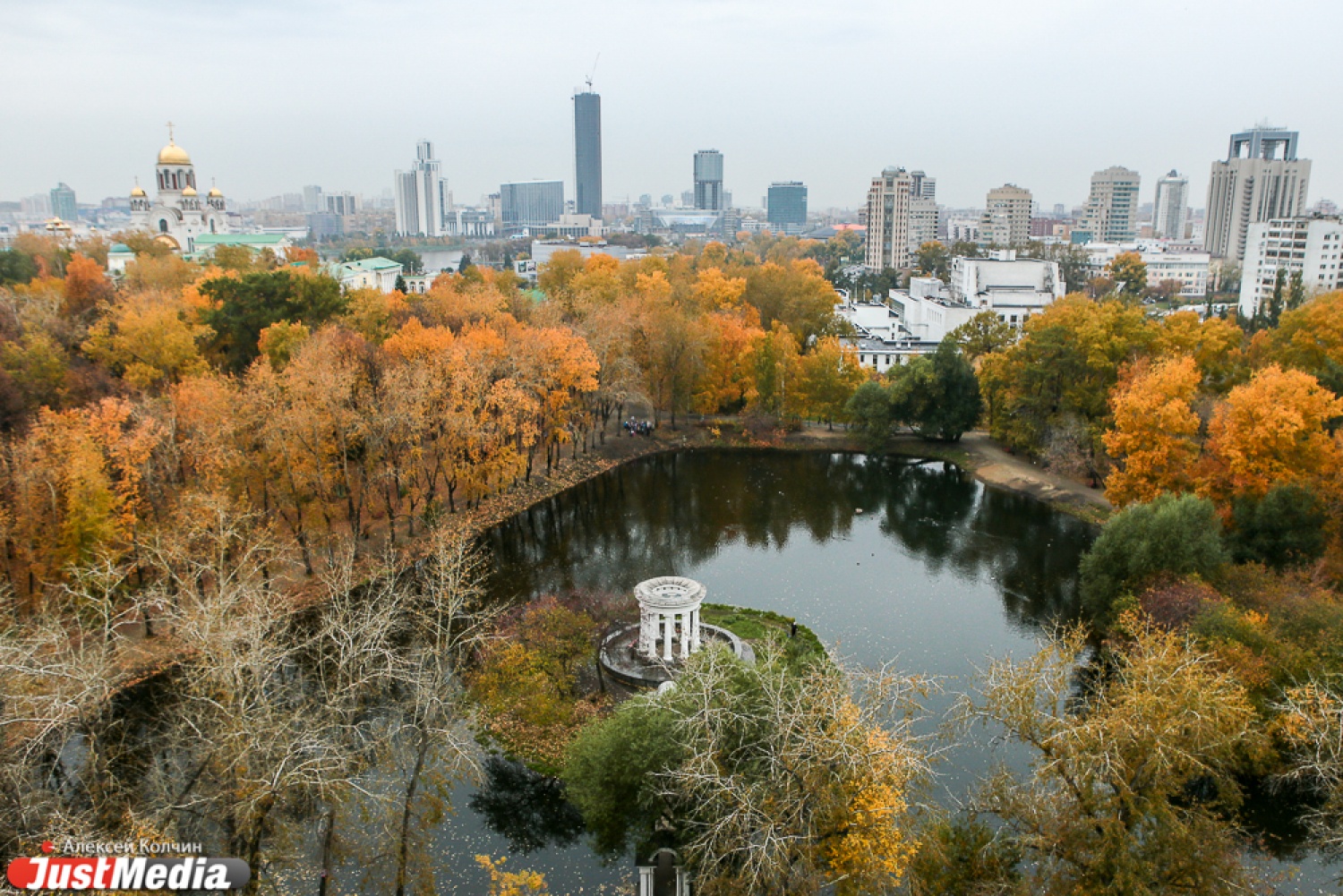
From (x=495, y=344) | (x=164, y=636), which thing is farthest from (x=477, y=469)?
(x=164, y=636)

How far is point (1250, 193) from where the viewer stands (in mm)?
132875

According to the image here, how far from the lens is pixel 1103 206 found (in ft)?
568

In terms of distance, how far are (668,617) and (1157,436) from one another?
19.5 metres

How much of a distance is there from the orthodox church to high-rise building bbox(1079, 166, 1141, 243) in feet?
501

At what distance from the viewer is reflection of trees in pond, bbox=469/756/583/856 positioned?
17.7 metres

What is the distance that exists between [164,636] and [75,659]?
1027cm

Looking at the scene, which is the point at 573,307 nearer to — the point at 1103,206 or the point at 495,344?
the point at 495,344

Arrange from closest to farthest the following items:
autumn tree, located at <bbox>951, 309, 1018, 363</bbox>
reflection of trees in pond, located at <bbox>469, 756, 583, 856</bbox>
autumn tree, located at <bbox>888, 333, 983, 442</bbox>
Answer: reflection of trees in pond, located at <bbox>469, 756, 583, 856</bbox>
autumn tree, located at <bbox>888, 333, 983, 442</bbox>
autumn tree, located at <bbox>951, 309, 1018, 363</bbox>

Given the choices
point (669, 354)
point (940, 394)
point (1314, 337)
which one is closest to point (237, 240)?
point (669, 354)

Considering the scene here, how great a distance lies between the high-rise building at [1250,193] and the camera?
130000 millimetres

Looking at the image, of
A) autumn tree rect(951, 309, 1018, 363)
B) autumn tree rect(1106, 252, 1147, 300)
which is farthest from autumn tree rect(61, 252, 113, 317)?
autumn tree rect(1106, 252, 1147, 300)

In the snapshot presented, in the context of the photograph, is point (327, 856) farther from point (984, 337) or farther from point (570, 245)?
point (570, 245)

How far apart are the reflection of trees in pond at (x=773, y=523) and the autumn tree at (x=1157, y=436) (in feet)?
10.1

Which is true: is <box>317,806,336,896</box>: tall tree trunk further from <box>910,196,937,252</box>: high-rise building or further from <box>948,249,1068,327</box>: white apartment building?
<box>910,196,937,252</box>: high-rise building
